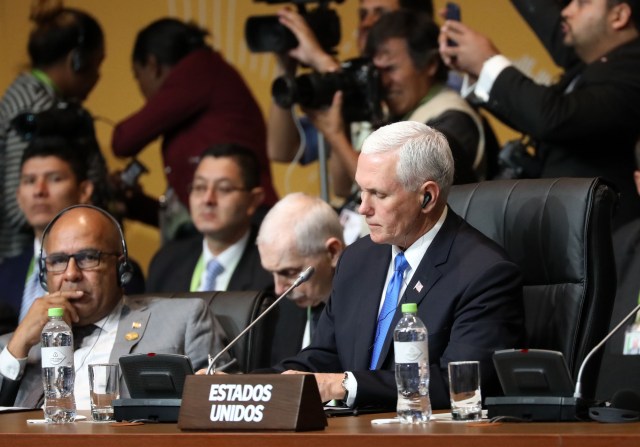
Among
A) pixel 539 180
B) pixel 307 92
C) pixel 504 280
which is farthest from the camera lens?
pixel 307 92

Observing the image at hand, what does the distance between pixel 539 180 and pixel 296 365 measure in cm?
77

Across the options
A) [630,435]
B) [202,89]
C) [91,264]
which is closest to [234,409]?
[630,435]

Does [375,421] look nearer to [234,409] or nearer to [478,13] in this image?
[234,409]

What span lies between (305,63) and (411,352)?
7.91 feet

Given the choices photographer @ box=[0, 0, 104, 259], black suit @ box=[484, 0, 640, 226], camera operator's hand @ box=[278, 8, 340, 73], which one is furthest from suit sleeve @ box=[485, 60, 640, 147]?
photographer @ box=[0, 0, 104, 259]

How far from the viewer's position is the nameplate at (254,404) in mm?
2379

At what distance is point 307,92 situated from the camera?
4457 mm

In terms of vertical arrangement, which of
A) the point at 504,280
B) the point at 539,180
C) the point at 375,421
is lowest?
the point at 375,421

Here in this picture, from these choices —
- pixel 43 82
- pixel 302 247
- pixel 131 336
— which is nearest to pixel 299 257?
pixel 302 247

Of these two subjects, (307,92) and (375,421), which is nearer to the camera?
(375,421)

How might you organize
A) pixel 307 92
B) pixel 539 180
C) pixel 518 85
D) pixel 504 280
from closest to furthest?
pixel 504 280
pixel 539 180
pixel 518 85
pixel 307 92

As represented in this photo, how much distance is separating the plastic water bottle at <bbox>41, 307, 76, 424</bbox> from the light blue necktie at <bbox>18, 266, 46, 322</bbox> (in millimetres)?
1684

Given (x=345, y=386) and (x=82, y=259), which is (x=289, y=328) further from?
(x=345, y=386)

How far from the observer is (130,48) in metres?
6.36
